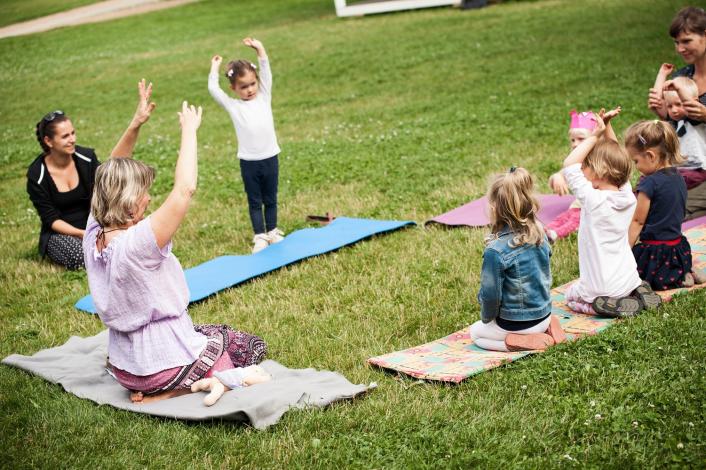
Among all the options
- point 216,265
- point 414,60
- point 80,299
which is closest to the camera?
point 80,299

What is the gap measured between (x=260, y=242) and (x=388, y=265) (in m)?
1.56

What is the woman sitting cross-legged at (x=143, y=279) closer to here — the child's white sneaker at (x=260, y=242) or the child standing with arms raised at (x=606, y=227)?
the child standing with arms raised at (x=606, y=227)

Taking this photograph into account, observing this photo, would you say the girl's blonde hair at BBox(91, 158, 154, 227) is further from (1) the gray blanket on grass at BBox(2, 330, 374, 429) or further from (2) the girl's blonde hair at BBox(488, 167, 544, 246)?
(2) the girl's blonde hair at BBox(488, 167, 544, 246)

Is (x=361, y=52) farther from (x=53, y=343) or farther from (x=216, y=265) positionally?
(x=53, y=343)

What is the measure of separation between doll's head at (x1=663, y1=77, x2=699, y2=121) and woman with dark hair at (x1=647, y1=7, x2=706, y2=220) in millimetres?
49

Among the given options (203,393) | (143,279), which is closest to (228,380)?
(203,393)

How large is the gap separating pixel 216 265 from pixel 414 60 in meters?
11.7

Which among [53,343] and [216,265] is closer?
[53,343]

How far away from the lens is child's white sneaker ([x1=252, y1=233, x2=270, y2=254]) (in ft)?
25.2

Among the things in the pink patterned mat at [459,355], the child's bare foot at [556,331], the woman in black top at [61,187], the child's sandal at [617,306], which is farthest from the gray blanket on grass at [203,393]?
the woman in black top at [61,187]

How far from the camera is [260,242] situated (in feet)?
25.5

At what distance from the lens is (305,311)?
19.9 ft

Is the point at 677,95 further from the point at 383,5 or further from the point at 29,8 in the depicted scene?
the point at 29,8

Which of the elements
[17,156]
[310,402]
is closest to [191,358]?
[310,402]
